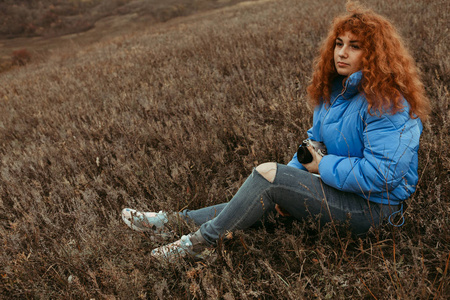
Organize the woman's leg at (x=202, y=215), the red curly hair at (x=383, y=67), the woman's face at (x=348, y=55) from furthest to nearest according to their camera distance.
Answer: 1. the woman's leg at (x=202, y=215)
2. the woman's face at (x=348, y=55)
3. the red curly hair at (x=383, y=67)

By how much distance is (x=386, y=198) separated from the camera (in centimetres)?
161

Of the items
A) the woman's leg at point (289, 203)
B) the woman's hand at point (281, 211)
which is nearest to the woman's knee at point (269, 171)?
the woman's leg at point (289, 203)

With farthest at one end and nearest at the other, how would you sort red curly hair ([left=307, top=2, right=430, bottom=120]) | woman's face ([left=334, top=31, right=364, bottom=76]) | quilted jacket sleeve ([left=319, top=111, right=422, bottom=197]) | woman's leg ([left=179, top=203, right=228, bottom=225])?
woman's leg ([left=179, top=203, right=228, bottom=225]) → woman's face ([left=334, top=31, right=364, bottom=76]) → red curly hair ([left=307, top=2, right=430, bottom=120]) → quilted jacket sleeve ([left=319, top=111, right=422, bottom=197])

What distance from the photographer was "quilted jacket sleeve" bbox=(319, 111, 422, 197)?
1.49 metres

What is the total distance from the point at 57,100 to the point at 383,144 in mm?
6108

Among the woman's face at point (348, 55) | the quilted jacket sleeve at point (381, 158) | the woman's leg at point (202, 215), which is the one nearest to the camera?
the quilted jacket sleeve at point (381, 158)

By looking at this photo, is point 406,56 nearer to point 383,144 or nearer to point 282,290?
point 383,144

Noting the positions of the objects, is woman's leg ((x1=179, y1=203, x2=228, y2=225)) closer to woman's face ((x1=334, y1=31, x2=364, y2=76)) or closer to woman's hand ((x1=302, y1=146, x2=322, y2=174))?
woman's hand ((x1=302, y1=146, x2=322, y2=174))

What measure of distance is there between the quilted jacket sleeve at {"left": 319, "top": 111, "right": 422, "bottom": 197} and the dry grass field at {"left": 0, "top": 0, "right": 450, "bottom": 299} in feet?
0.83

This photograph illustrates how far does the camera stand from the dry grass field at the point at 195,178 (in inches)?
61.9

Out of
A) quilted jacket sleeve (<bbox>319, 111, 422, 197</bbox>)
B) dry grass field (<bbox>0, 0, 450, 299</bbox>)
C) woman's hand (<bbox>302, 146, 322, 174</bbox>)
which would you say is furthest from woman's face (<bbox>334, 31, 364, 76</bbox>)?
dry grass field (<bbox>0, 0, 450, 299</bbox>)

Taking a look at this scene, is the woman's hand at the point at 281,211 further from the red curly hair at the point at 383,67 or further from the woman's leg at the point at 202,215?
the red curly hair at the point at 383,67

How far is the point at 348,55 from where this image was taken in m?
1.83

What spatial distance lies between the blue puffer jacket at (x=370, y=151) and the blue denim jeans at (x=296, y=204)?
0.07 metres
